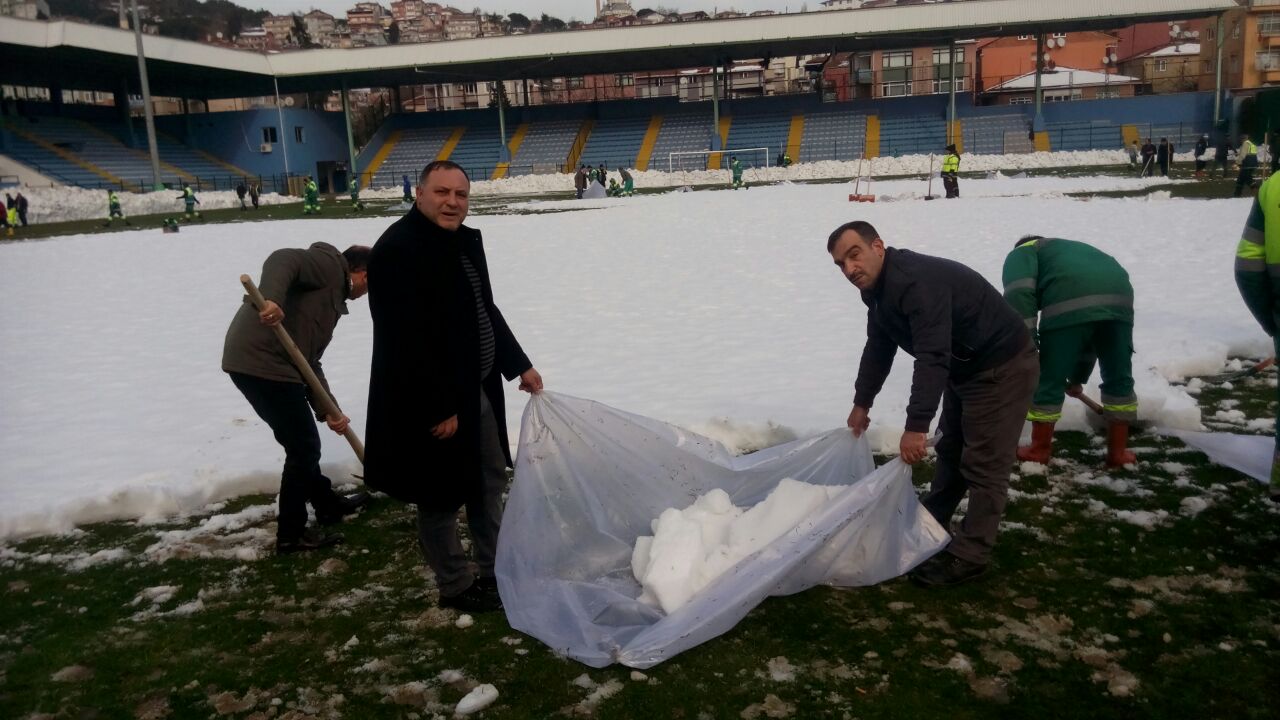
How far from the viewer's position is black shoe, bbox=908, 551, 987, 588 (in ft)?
11.1

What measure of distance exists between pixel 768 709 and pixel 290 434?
2.46 meters

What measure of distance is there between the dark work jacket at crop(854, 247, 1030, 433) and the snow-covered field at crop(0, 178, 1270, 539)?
5.83 feet

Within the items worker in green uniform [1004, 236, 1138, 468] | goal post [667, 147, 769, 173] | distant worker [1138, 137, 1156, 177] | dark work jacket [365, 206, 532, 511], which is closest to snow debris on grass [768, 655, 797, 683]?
dark work jacket [365, 206, 532, 511]

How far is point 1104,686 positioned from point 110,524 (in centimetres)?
441

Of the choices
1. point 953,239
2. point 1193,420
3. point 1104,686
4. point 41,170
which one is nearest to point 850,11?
point 953,239

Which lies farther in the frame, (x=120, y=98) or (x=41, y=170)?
(x=120, y=98)

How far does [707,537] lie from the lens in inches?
137

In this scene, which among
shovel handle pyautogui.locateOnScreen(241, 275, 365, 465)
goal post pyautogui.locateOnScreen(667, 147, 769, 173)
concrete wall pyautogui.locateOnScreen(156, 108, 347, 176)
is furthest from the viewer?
concrete wall pyautogui.locateOnScreen(156, 108, 347, 176)

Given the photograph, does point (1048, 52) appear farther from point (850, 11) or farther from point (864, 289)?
point (864, 289)

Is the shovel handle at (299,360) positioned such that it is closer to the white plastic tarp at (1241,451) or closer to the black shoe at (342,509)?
the black shoe at (342,509)

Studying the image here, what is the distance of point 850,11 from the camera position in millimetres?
40094

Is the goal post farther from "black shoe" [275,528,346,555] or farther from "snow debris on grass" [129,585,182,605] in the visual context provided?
"snow debris on grass" [129,585,182,605]

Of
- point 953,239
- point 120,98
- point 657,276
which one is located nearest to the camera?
point 657,276

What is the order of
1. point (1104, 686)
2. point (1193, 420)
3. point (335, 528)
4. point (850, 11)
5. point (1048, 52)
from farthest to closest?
point (1048, 52)
point (850, 11)
point (1193, 420)
point (335, 528)
point (1104, 686)
